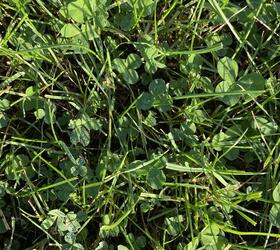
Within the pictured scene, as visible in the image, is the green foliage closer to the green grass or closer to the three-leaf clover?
the green grass

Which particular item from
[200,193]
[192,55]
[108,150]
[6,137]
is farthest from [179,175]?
[6,137]

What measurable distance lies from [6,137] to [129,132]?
1.03 feet

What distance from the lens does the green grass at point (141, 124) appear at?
4.49 feet

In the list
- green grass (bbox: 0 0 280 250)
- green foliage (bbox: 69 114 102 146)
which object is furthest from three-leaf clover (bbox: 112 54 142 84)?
green foliage (bbox: 69 114 102 146)

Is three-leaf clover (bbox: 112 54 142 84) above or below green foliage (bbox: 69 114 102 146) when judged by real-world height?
above

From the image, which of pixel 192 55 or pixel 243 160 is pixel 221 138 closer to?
pixel 243 160

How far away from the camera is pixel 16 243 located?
4.75 ft

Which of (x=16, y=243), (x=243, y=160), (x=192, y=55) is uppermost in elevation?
(x=192, y=55)

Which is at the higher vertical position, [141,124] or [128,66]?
[128,66]

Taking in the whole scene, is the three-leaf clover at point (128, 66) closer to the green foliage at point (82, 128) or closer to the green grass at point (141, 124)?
the green grass at point (141, 124)

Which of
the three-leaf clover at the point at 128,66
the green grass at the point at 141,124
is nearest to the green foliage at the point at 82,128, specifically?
the green grass at the point at 141,124

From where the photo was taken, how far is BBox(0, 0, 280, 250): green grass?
1369 mm

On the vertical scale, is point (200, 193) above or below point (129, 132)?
below

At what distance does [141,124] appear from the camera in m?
1.39
